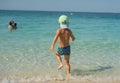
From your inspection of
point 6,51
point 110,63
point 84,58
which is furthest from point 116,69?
point 6,51

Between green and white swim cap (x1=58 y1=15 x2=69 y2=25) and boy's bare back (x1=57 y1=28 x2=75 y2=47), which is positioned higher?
green and white swim cap (x1=58 y1=15 x2=69 y2=25)

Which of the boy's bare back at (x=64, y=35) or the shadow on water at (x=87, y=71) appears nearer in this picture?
A: the boy's bare back at (x=64, y=35)

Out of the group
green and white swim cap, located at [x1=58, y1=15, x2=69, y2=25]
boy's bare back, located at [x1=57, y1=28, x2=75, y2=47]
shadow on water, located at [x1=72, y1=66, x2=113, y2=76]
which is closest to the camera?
green and white swim cap, located at [x1=58, y1=15, x2=69, y2=25]

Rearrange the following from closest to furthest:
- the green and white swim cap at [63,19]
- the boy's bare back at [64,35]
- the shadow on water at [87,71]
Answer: the green and white swim cap at [63,19]
the boy's bare back at [64,35]
the shadow on water at [87,71]

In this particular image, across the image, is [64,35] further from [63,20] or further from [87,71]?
[87,71]

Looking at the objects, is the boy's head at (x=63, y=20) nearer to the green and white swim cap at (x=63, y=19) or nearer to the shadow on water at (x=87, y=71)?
the green and white swim cap at (x=63, y=19)

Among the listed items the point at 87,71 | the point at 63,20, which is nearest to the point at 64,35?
the point at 63,20

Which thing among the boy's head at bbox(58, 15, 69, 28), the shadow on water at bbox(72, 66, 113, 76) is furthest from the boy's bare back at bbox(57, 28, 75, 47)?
the shadow on water at bbox(72, 66, 113, 76)

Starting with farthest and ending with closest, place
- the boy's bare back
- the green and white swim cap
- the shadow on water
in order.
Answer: the shadow on water < the boy's bare back < the green and white swim cap

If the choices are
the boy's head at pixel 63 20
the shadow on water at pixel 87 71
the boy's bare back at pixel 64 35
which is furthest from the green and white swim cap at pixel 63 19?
the shadow on water at pixel 87 71

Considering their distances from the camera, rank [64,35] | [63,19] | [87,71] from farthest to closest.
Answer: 1. [87,71]
2. [64,35]
3. [63,19]

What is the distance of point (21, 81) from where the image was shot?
5793 mm

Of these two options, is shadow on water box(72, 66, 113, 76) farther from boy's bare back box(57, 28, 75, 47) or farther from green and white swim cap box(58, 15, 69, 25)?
green and white swim cap box(58, 15, 69, 25)

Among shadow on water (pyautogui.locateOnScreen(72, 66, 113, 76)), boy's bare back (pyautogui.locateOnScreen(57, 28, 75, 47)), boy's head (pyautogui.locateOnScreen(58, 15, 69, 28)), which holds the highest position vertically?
boy's head (pyautogui.locateOnScreen(58, 15, 69, 28))
